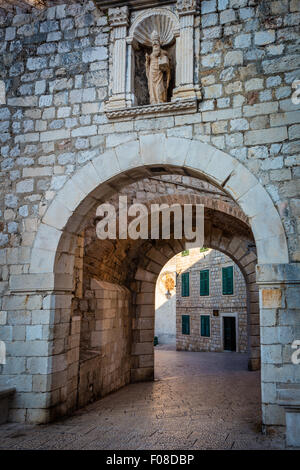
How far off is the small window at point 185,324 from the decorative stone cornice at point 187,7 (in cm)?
1357

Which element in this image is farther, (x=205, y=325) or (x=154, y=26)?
(x=205, y=325)

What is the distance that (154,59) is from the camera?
468cm

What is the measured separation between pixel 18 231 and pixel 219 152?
2.55 metres

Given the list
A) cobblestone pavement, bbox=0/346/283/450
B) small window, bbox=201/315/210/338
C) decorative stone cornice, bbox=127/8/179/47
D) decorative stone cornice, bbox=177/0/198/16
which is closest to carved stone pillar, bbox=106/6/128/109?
decorative stone cornice, bbox=127/8/179/47

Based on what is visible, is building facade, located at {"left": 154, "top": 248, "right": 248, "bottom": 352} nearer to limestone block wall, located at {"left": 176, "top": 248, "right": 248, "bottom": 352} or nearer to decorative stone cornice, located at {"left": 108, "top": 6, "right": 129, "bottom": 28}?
limestone block wall, located at {"left": 176, "top": 248, "right": 248, "bottom": 352}

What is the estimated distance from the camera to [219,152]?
4.19m

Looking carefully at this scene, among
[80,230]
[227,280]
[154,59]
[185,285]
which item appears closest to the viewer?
[154,59]

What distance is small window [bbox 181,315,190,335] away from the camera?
647 inches

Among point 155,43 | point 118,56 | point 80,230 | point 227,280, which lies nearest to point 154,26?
point 155,43

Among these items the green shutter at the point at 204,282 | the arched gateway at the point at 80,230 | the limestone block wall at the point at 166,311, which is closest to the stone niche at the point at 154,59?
the arched gateway at the point at 80,230

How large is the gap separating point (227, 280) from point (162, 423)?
35.8ft

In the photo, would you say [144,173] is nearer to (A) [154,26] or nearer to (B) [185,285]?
(A) [154,26]

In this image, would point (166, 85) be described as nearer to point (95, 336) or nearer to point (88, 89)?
point (88, 89)
